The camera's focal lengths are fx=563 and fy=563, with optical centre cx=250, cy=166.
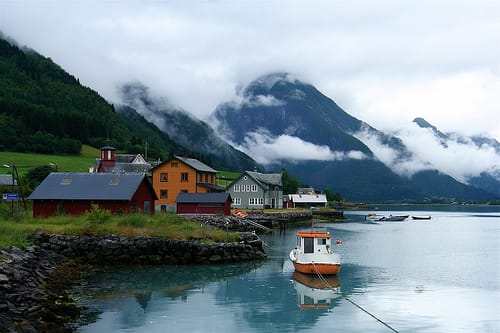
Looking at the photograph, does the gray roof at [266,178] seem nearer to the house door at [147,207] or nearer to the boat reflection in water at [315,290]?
the house door at [147,207]

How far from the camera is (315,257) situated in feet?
121

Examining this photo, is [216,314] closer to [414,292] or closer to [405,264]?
[414,292]

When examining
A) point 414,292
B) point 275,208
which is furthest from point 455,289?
point 275,208

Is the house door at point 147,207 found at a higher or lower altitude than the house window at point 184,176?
lower

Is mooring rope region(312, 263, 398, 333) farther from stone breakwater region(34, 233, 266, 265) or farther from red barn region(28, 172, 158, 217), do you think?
red barn region(28, 172, 158, 217)

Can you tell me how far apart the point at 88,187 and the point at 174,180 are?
30.0m

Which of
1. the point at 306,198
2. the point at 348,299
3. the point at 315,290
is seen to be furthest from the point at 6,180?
the point at 306,198

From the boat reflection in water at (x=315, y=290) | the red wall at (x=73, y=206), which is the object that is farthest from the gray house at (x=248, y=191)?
the boat reflection in water at (x=315, y=290)

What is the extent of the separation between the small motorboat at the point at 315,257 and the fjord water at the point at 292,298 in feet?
2.68

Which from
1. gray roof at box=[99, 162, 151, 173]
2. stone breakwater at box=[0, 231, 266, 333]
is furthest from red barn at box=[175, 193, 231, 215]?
stone breakwater at box=[0, 231, 266, 333]

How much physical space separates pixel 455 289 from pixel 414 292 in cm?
324

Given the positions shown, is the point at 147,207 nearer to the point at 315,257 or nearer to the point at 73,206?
the point at 73,206

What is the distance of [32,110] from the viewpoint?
145 metres

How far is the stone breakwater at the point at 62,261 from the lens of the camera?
2075cm
